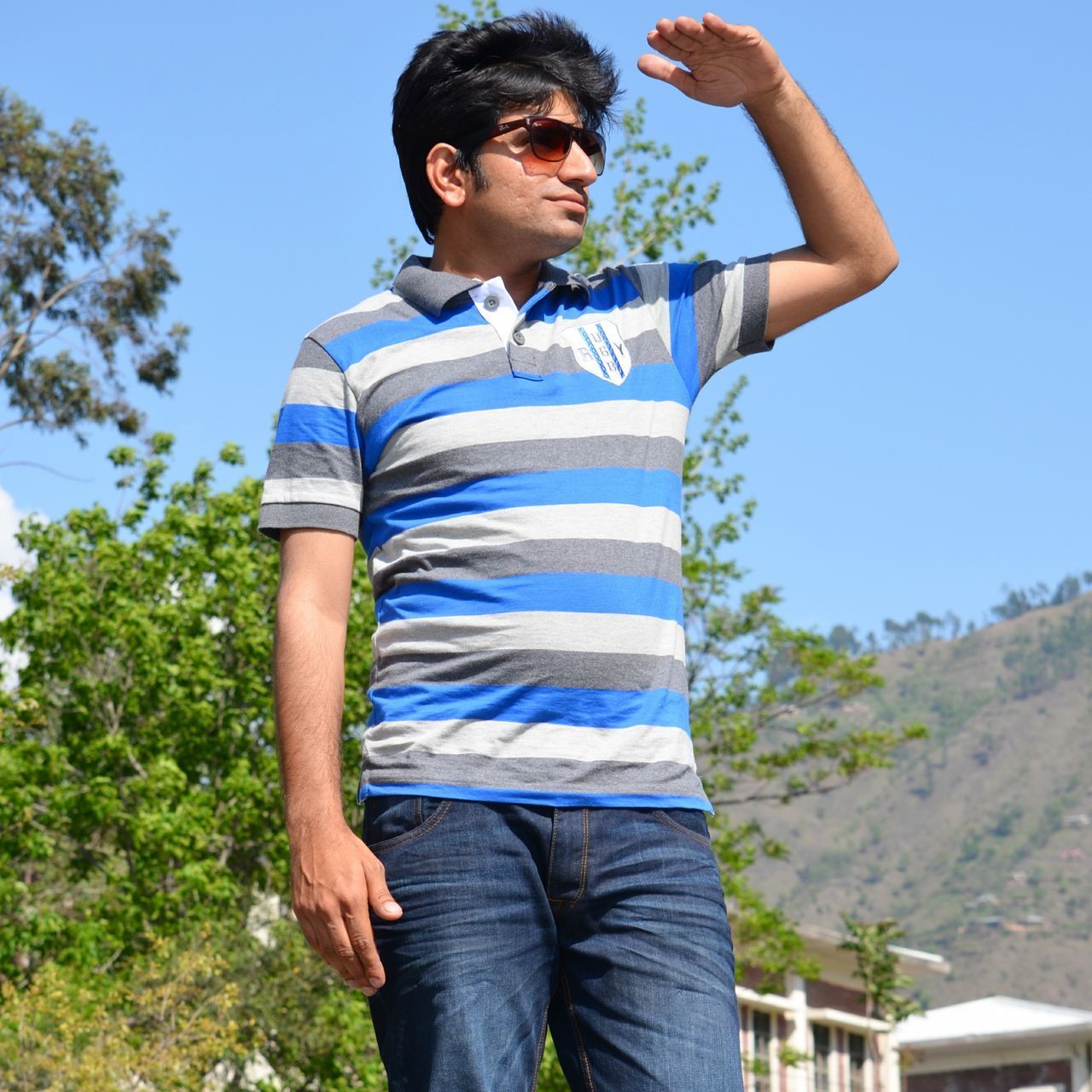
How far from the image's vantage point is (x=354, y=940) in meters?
2.44

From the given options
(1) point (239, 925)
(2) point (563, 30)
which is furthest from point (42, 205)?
(2) point (563, 30)

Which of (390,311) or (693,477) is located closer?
(390,311)

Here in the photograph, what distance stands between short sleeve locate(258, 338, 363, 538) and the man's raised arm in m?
0.78

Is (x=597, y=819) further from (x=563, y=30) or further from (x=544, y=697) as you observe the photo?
(x=563, y=30)

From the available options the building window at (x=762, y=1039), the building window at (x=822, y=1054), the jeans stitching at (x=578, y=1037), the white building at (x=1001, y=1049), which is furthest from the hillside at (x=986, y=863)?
the jeans stitching at (x=578, y=1037)

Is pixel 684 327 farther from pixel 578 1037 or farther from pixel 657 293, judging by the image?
pixel 578 1037

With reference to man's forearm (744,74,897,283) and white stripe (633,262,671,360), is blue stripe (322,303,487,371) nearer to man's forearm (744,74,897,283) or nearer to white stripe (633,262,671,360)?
white stripe (633,262,671,360)

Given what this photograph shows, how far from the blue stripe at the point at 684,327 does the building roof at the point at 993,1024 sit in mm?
34611

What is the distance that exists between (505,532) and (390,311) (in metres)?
0.51

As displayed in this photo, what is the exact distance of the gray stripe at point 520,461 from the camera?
2629 mm

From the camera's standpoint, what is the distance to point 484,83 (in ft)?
9.82

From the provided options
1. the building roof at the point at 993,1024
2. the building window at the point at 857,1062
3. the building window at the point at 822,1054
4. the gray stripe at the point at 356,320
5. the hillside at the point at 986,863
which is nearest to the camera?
the gray stripe at the point at 356,320

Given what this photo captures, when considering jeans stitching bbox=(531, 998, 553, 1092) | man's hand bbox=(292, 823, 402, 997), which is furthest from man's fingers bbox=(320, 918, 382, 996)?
jeans stitching bbox=(531, 998, 553, 1092)

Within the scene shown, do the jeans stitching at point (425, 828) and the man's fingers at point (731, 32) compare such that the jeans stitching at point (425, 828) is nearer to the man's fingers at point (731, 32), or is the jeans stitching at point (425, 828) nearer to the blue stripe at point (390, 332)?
the blue stripe at point (390, 332)
